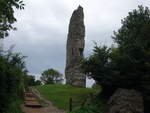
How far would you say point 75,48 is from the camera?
4806cm

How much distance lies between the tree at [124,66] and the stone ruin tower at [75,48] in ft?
47.9

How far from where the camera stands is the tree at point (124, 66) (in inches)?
1109

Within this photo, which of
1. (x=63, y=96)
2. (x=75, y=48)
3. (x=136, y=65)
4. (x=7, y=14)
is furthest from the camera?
(x=75, y=48)

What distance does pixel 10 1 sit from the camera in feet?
50.0

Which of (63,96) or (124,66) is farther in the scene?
(63,96)

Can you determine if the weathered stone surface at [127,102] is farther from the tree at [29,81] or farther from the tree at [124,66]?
the tree at [29,81]

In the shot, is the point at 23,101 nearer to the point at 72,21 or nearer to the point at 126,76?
the point at 126,76

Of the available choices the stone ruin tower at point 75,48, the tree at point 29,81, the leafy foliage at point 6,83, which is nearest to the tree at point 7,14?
the leafy foliage at point 6,83

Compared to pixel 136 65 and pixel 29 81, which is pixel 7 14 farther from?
pixel 29 81

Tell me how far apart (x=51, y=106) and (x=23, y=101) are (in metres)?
2.39

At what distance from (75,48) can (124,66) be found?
19479 millimetres

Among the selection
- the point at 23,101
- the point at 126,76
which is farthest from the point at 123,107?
the point at 23,101

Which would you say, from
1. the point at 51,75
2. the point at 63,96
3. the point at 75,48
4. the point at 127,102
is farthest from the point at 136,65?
the point at 51,75

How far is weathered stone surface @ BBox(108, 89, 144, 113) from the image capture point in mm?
25297
